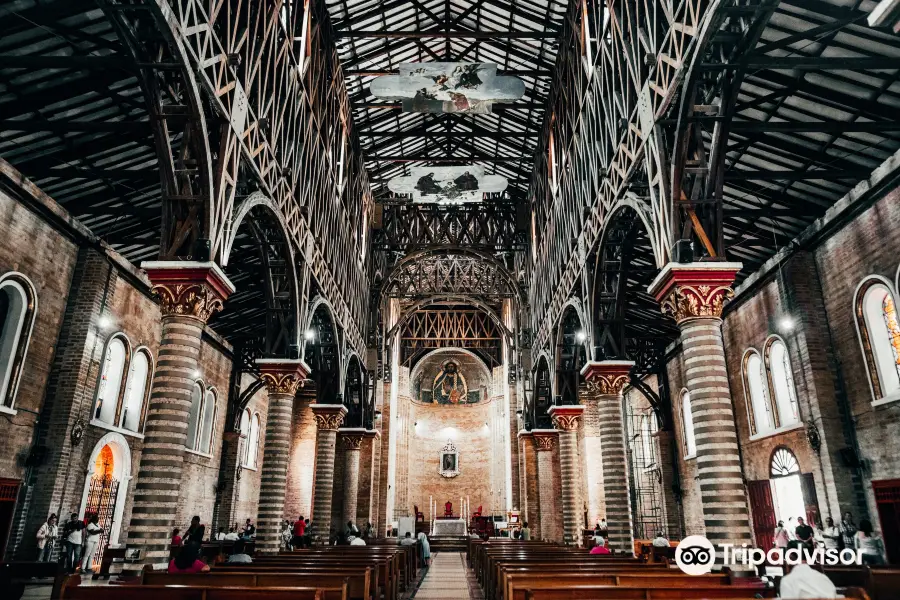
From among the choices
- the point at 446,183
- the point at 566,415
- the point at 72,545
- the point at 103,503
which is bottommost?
the point at 72,545

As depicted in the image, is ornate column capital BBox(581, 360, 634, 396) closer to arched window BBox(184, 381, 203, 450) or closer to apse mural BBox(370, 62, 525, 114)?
apse mural BBox(370, 62, 525, 114)

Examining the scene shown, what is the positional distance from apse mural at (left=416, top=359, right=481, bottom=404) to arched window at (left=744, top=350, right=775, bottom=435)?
27.5m

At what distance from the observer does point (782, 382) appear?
18.5 metres

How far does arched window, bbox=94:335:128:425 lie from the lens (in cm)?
1798

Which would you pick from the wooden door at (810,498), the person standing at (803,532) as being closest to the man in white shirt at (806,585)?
the person standing at (803,532)

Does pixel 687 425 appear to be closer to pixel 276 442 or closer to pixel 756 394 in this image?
pixel 756 394

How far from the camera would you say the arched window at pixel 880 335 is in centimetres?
1383

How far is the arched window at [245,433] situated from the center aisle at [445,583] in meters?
12.2

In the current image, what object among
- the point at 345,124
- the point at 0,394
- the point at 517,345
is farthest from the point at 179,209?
the point at 517,345

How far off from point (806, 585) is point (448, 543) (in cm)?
3200

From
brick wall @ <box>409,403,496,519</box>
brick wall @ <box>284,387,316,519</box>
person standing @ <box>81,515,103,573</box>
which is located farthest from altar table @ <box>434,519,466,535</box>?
person standing @ <box>81,515,103,573</box>

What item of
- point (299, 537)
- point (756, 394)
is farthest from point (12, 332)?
point (756, 394)

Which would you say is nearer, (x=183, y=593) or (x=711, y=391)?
(x=183, y=593)

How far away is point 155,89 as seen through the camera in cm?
994
